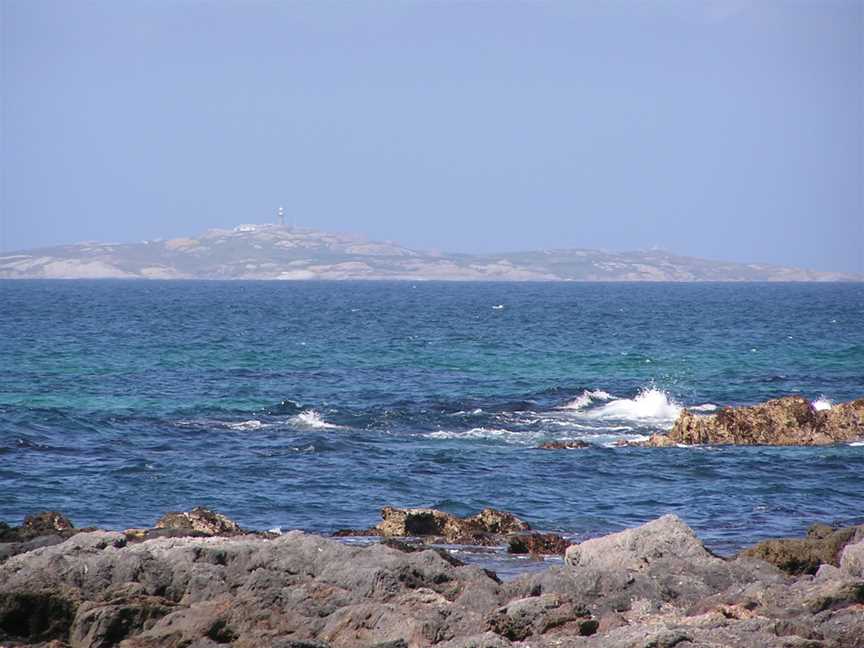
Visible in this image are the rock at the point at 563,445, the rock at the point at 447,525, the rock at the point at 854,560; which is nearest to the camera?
the rock at the point at 854,560

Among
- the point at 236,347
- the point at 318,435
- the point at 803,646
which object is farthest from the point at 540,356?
the point at 803,646

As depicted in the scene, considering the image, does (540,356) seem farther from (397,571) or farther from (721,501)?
(397,571)

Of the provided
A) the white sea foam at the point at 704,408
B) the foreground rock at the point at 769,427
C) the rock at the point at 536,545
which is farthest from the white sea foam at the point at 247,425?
the rock at the point at 536,545

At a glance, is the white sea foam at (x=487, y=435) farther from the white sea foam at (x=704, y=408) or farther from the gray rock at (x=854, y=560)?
the gray rock at (x=854, y=560)

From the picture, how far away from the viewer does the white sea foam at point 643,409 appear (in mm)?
42553

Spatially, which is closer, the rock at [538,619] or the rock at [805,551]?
the rock at [538,619]

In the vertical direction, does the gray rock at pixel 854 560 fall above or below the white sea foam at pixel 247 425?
above

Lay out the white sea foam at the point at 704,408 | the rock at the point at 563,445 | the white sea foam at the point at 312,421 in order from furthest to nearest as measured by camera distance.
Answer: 1. the white sea foam at the point at 704,408
2. the white sea foam at the point at 312,421
3. the rock at the point at 563,445

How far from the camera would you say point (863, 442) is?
35750 millimetres

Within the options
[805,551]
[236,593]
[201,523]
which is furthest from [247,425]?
[236,593]

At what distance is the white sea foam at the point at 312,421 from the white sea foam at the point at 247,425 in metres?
1.17

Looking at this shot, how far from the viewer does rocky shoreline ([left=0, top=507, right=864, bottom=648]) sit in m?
13.5

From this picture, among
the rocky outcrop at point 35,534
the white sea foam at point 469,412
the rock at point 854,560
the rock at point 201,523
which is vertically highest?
the rock at point 854,560

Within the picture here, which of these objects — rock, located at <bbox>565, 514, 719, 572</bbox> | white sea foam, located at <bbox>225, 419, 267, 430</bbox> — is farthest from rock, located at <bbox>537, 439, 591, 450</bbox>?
rock, located at <bbox>565, 514, 719, 572</bbox>
